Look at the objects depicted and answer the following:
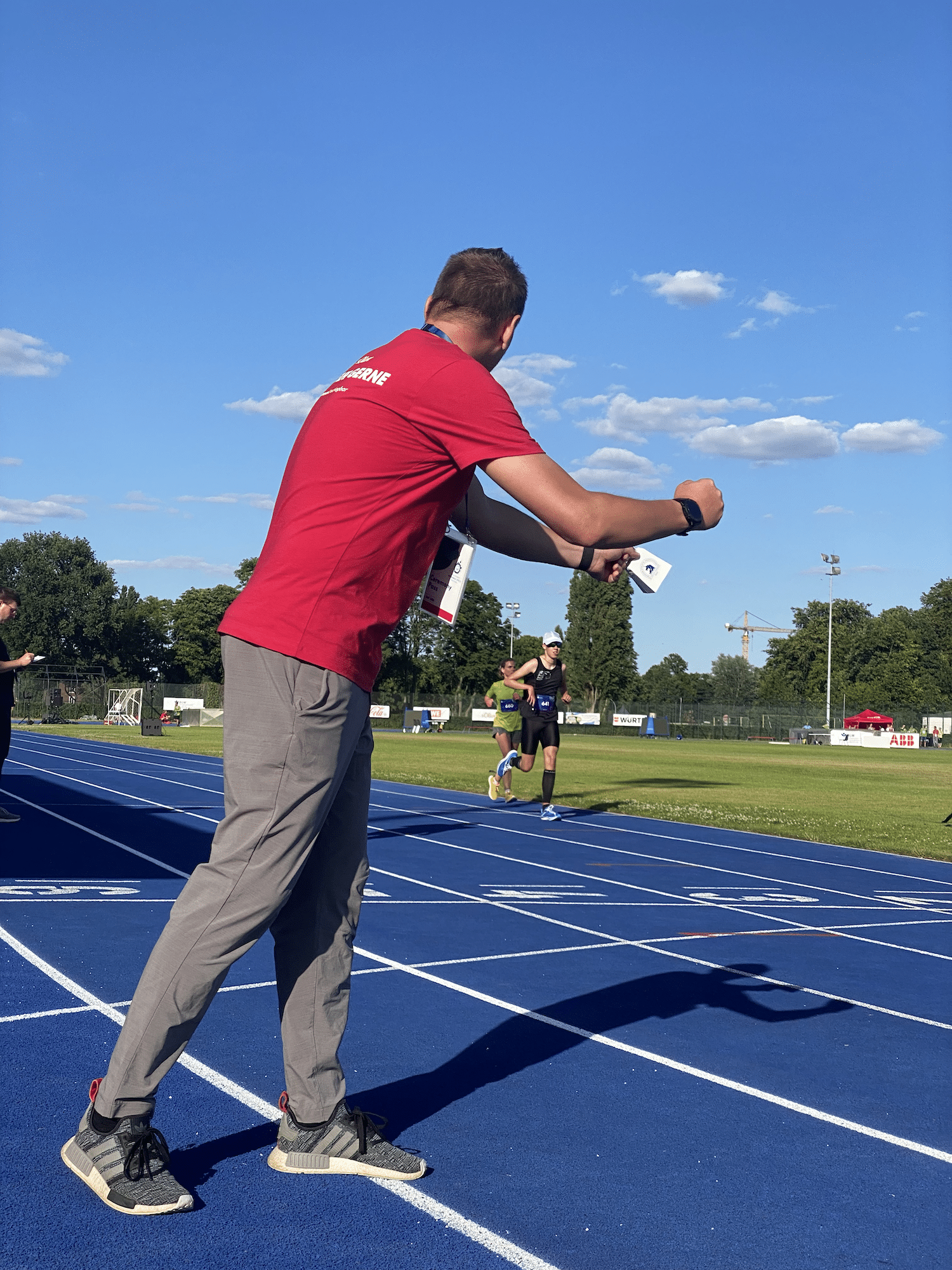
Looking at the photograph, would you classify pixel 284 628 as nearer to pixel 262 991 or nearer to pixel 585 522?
pixel 585 522

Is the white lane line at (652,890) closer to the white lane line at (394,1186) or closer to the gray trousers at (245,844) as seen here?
the white lane line at (394,1186)

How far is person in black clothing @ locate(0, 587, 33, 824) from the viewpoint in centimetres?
995

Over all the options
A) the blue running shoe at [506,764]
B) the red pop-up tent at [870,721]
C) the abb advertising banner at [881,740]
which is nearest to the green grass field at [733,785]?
the blue running shoe at [506,764]

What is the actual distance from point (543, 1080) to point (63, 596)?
3436 inches

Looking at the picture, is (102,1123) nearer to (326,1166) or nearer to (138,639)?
(326,1166)

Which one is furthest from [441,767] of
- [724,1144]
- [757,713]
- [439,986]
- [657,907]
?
[757,713]

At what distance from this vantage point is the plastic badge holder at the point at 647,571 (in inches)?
127

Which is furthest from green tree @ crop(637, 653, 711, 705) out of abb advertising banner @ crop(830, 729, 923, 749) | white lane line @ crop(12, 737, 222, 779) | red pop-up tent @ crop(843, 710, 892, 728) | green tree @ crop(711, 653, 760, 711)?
white lane line @ crop(12, 737, 222, 779)

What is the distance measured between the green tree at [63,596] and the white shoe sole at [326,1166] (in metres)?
85.8

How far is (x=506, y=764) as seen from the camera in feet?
55.0

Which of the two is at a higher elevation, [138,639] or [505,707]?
[138,639]

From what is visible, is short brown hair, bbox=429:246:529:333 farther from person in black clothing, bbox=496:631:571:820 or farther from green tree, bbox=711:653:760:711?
green tree, bbox=711:653:760:711

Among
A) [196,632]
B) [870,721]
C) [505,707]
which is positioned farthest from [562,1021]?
[196,632]

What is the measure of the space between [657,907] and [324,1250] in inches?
221
